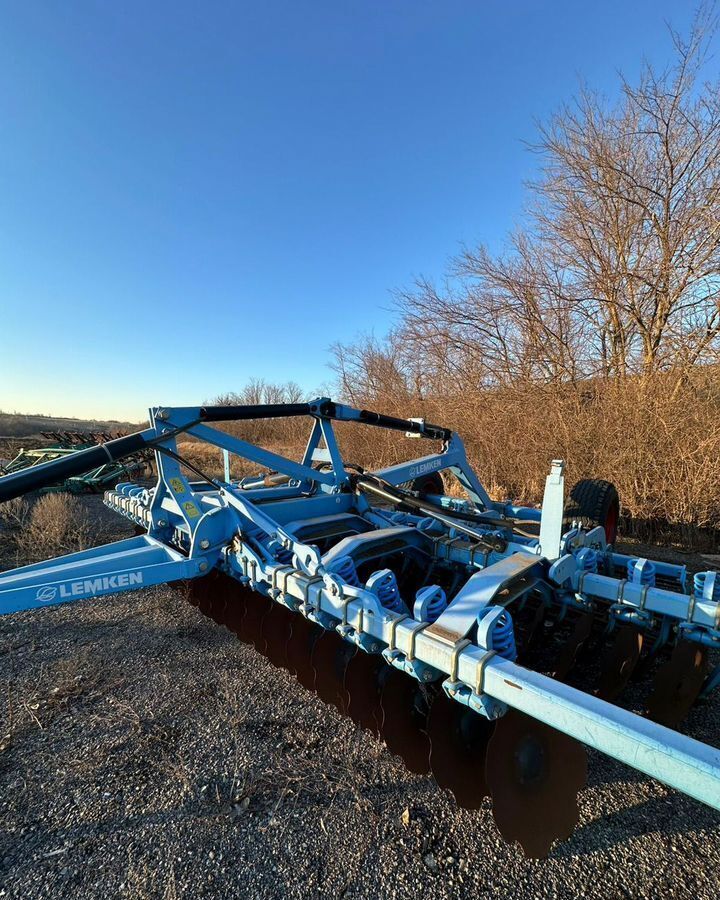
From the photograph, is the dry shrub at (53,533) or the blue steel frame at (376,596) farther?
the dry shrub at (53,533)

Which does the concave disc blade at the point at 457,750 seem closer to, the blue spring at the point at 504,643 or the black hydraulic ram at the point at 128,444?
the blue spring at the point at 504,643

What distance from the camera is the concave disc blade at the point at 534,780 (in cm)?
161

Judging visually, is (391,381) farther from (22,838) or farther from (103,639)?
(22,838)

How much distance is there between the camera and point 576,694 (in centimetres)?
130

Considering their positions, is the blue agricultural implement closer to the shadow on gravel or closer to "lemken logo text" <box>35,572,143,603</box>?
"lemken logo text" <box>35,572,143,603</box>

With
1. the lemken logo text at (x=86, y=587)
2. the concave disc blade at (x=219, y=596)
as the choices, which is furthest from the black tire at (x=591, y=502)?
the lemken logo text at (x=86, y=587)

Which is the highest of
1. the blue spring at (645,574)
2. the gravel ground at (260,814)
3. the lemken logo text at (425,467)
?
the lemken logo text at (425,467)

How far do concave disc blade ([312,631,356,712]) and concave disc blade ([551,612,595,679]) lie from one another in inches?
46.4

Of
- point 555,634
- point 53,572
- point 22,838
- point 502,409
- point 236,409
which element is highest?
point 502,409

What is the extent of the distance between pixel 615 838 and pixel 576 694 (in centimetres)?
108

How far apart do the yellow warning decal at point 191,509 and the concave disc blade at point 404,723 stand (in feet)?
5.20

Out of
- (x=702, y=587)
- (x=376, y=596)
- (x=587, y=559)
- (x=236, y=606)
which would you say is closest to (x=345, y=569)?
(x=376, y=596)

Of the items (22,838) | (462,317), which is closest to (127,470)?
(462,317)

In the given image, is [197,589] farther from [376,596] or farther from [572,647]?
[572,647]
